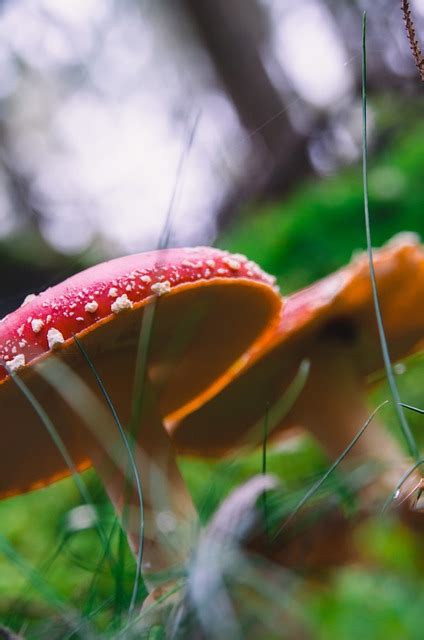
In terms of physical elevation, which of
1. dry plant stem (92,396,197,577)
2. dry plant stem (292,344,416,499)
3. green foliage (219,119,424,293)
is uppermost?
dry plant stem (92,396,197,577)

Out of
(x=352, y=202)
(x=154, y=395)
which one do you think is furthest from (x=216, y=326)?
(x=352, y=202)

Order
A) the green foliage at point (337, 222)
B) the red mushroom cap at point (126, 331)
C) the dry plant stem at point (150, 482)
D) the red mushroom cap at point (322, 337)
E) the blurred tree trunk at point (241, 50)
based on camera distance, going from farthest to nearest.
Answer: the blurred tree trunk at point (241, 50) → the green foliage at point (337, 222) → the red mushroom cap at point (322, 337) → the dry plant stem at point (150, 482) → the red mushroom cap at point (126, 331)

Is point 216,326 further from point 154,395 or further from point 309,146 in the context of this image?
point 309,146

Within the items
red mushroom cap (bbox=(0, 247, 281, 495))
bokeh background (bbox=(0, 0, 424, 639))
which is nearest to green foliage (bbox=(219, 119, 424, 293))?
bokeh background (bbox=(0, 0, 424, 639))

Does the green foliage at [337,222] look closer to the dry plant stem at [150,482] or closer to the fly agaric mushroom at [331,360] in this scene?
the fly agaric mushroom at [331,360]

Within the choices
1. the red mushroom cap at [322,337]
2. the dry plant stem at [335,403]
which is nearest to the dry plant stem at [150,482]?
the red mushroom cap at [322,337]

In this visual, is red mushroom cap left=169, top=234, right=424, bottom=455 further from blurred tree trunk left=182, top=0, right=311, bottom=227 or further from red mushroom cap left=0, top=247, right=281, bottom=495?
blurred tree trunk left=182, top=0, right=311, bottom=227
